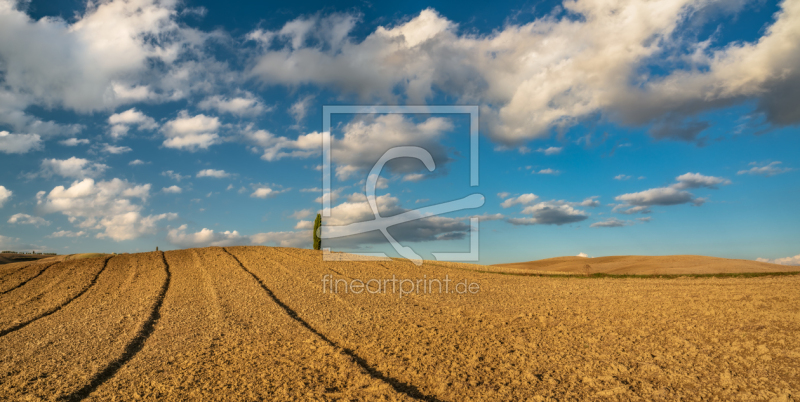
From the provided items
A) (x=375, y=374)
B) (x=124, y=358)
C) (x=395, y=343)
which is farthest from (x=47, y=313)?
(x=375, y=374)

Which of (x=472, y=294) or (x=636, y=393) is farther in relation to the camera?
(x=472, y=294)

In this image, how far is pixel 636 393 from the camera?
258 inches

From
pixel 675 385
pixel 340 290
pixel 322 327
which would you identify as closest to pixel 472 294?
pixel 340 290

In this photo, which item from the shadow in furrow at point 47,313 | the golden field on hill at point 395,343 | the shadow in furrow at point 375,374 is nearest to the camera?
the shadow in furrow at point 375,374

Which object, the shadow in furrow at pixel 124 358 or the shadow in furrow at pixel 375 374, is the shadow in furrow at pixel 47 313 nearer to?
the shadow in furrow at pixel 124 358

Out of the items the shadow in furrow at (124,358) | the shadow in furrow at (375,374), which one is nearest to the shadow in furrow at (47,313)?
the shadow in furrow at (124,358)

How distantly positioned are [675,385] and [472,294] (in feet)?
32.5

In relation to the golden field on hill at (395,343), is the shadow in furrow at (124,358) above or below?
below

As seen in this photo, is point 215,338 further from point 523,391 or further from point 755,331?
point 755,331

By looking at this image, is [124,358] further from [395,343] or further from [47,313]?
[47,313]

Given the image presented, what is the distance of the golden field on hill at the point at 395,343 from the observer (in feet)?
22.1

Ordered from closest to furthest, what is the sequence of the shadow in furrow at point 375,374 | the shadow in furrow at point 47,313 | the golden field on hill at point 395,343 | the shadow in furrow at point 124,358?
1. the shadow in furrow at point 375,374
2. the shadow in furrow at point 124,358
3. the golden field on hill at point 395,343
4. the shadow in furrow at point 47,313

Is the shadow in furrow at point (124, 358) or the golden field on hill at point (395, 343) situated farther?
the golden field on hill at point (395, 343)

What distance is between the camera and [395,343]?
921cm
